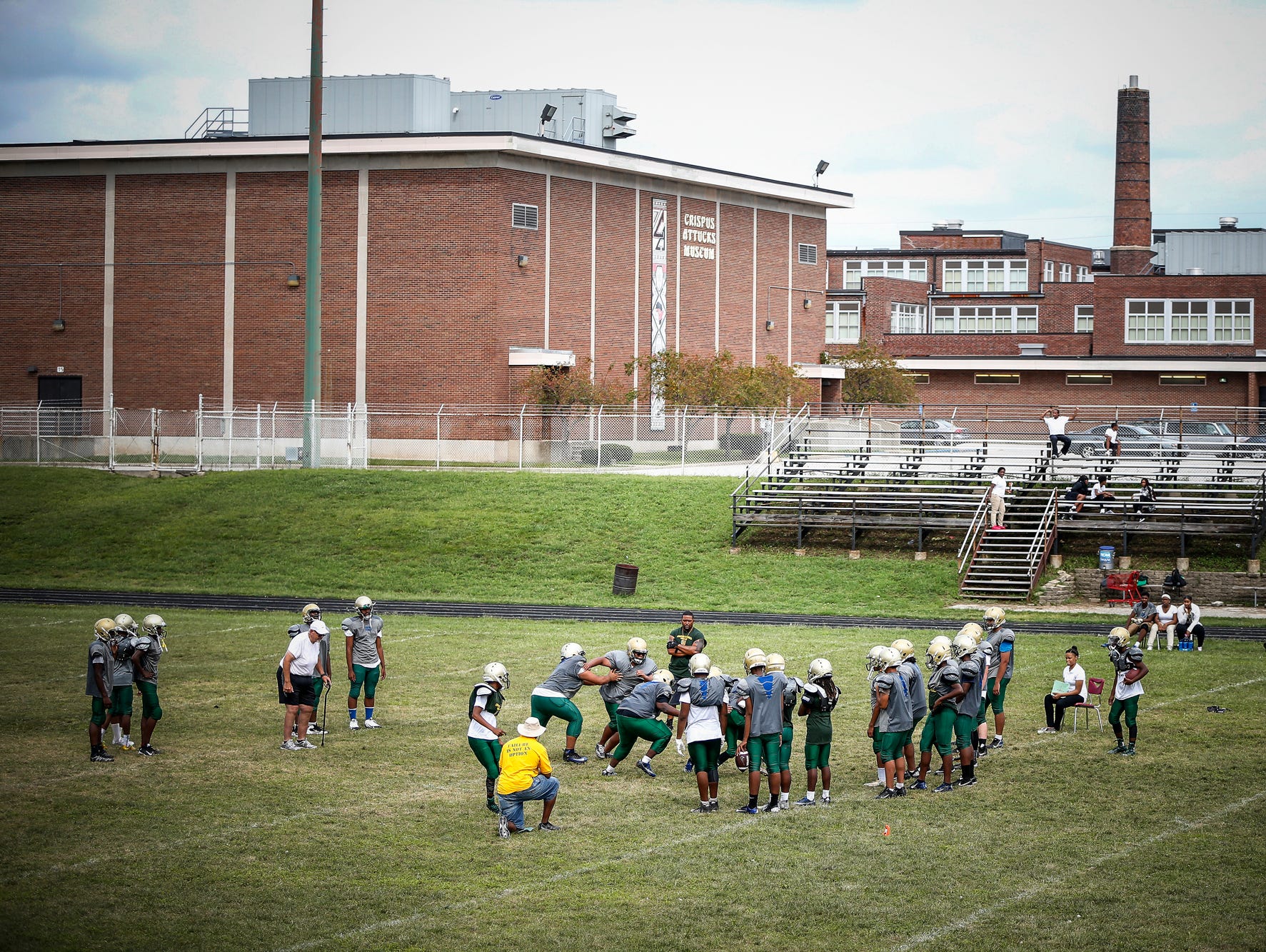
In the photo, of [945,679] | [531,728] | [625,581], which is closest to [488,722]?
[531,728]

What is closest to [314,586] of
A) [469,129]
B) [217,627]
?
[217,627]

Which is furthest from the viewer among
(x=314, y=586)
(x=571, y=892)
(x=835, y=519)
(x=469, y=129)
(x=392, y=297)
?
(x=469, y=129)

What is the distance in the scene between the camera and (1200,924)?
11.0m

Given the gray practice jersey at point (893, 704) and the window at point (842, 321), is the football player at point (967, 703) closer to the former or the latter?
the gray practice jersey at point (893, 704)

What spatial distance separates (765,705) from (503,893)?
3.81 m

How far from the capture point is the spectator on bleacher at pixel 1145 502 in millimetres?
33844

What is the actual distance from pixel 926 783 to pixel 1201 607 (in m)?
18.1

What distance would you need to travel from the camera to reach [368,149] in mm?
51875

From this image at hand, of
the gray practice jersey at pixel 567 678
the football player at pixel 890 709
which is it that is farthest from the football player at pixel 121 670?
the football player at pixel 890 709

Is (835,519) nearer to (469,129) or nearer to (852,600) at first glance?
(852,600)

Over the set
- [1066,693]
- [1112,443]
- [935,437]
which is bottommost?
[1066,693]

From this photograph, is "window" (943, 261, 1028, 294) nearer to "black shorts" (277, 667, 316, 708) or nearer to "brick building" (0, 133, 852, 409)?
"brick building" (0, 133, 852, 409)

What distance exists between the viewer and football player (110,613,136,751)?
16297 mm

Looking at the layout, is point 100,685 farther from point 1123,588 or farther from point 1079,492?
point 1079,492
